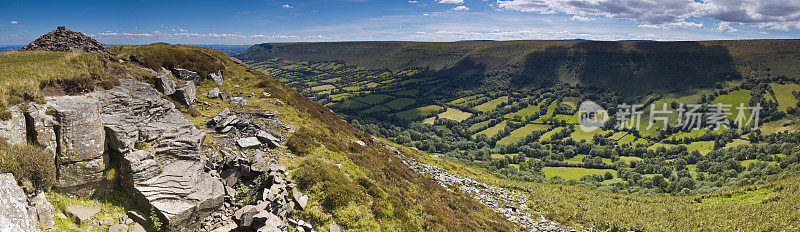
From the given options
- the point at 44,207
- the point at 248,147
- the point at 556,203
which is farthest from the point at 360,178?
the point at 556,203

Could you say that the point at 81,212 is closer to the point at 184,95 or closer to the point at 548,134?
the point at 184,95

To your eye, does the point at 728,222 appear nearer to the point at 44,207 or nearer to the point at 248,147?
the point at 248,147

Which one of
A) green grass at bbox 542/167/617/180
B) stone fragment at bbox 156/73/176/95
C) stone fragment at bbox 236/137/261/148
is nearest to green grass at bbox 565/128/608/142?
green grass at bbox 542/167/617/180

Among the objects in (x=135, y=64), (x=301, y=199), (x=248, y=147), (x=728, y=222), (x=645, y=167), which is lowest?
(x=645, y=167)

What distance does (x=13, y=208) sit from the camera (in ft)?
29.1

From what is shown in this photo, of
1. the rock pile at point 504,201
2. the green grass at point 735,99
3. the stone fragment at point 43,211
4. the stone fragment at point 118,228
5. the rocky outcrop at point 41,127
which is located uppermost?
the rocky outcrop at point 41,127

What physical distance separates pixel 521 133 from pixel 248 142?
565 ft

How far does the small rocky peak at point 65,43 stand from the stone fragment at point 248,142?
1910cm

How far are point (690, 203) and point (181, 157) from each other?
62.6 m

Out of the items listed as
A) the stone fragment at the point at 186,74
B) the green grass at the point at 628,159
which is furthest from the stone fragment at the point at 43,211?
the green grass at the point at 628,159

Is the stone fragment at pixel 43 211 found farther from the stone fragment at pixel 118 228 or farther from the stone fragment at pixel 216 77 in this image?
the stone fragment at pixel 216 77

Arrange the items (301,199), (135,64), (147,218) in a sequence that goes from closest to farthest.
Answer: (147,218) → (301,199) → (135,64)

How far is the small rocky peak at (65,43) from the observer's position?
80.9 ft

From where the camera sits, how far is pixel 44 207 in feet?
33.6
